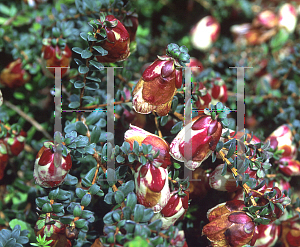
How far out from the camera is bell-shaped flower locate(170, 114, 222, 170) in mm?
490

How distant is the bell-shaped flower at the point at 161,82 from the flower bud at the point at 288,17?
2.61 ft

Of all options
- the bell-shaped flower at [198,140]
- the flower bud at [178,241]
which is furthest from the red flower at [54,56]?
the flower bud at [178,241]

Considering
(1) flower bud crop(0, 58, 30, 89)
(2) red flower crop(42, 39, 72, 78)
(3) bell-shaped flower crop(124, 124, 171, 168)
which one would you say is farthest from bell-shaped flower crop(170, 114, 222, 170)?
(1) flower bud crop(0, 58, 30, 89)

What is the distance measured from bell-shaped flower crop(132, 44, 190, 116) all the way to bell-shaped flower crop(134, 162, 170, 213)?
110 mm

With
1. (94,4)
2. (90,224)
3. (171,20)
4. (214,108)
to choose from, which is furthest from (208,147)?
(171,20)

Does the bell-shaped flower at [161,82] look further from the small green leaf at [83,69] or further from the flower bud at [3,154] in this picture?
the flower bud at [3,154]

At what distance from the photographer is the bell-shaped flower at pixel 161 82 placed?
50 centimetres

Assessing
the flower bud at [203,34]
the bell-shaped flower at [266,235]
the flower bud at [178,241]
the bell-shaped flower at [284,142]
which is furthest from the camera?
the flower bud at [203,34]

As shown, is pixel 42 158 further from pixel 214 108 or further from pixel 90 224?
pixel 214 108

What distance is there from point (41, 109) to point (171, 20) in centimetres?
60

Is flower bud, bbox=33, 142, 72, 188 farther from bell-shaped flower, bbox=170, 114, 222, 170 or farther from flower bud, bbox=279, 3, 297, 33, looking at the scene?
flower bud, bbox=279, 3, 297, 33

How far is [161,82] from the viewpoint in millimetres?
500

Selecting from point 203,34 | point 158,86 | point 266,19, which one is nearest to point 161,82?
point 158,86

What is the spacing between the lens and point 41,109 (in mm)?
828
